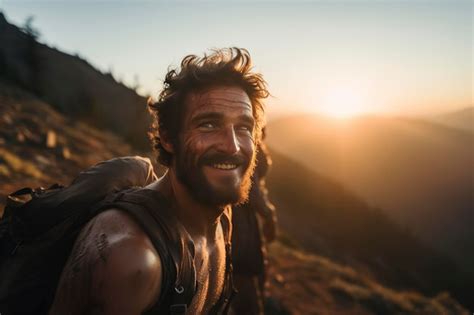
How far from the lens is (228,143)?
195 centimetres

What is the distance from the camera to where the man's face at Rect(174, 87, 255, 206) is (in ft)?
6.36

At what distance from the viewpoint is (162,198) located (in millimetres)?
1782

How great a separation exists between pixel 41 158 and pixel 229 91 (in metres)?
10.7

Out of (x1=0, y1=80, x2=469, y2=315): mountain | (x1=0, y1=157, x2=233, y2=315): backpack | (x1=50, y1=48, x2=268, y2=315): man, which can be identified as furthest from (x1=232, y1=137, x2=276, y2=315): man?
(x1=0, y1=80, x2=469, y2=315): mountain

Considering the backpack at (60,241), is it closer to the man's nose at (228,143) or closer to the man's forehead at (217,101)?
the man's nose at (228,143)

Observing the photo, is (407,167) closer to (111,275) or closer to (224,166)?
(224,166)

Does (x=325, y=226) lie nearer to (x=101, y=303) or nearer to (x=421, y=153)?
(x=101, y=303)

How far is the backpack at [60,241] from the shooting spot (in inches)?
57.4

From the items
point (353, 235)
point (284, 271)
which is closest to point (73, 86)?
point (353, 235)

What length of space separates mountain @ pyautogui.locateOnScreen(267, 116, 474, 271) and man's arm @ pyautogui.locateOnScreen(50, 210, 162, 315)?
4811 cm

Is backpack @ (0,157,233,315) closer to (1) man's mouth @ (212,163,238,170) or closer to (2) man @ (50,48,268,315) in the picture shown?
(2) man @ (50,48,268,315)

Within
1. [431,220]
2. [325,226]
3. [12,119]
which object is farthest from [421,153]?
[12,119]

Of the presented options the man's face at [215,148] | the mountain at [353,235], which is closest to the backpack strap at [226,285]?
the man's face at [215,148]

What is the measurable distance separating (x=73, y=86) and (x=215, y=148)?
159 ft
